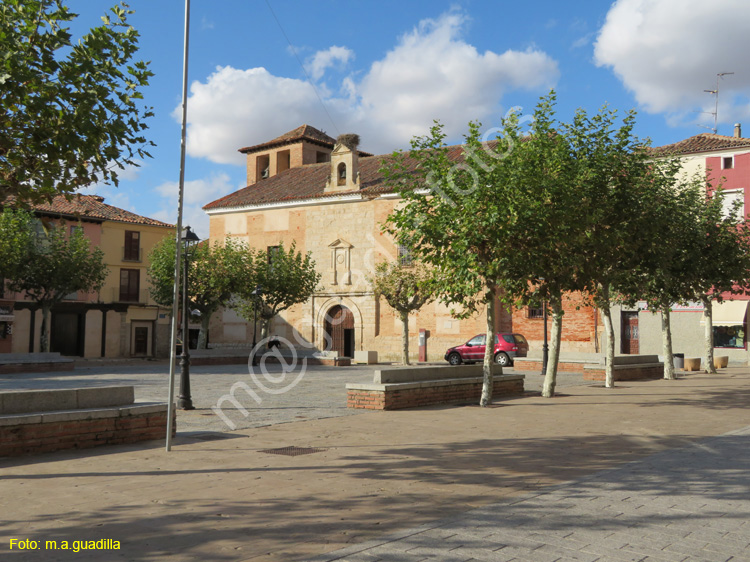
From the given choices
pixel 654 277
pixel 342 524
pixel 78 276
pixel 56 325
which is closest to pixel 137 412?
pixel 342 524

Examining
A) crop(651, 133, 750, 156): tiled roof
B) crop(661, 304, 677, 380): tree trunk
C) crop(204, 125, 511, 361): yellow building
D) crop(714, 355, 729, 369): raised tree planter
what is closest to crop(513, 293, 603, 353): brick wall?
crop(204, 125, 511, 361): yellow building

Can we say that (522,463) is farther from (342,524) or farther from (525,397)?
(525,397)

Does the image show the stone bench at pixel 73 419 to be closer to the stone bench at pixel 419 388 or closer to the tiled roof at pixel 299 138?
the stone bench at pixel 419 388

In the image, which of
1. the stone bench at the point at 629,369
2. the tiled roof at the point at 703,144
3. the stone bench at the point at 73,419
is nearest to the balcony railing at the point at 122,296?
the stone bench at the point at 629,369

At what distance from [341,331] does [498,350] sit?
11.4 meters

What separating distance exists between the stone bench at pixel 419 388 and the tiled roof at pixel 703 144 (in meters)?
22.5

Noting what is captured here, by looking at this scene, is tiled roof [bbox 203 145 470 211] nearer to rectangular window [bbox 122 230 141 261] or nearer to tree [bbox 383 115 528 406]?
rectangular window [bbox 122 230 141 261]

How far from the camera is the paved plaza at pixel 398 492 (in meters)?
5.11

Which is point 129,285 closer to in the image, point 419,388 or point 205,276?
point 205,276

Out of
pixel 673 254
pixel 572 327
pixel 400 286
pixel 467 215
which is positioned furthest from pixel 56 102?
pixel 572 327

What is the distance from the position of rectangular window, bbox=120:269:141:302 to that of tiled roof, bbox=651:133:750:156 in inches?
1293

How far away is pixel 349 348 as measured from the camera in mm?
40312

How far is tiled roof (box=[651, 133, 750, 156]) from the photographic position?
33.8 metres

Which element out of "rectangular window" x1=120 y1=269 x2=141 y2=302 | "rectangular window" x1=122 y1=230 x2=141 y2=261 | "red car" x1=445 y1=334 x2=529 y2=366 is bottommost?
"red car" x1=445 y1=334 x2=529 y2=366
